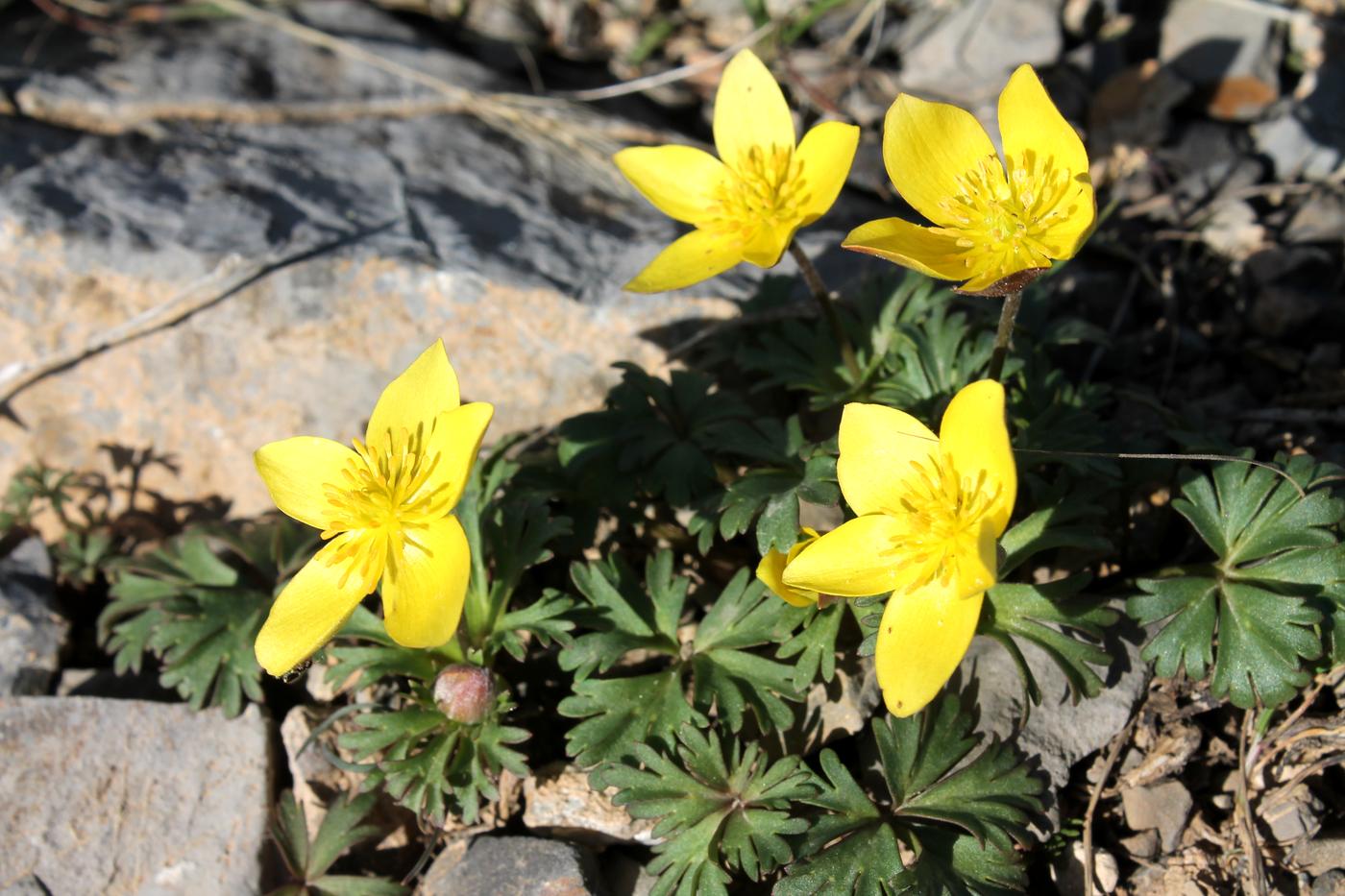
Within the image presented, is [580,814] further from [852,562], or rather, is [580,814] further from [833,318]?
[833,318]

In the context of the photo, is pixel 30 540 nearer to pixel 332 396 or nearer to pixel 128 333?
pixel 128 333

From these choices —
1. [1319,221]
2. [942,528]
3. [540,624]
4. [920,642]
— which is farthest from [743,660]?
[1319,221]

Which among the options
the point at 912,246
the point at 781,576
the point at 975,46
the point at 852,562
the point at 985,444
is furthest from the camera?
the point at 975,46

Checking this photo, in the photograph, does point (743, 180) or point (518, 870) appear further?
point (743, 180)

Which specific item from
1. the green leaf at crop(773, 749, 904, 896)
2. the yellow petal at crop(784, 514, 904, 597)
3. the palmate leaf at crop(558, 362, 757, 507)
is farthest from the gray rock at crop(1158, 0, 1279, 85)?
the green leaf at crop(773, 749, 904, 896)

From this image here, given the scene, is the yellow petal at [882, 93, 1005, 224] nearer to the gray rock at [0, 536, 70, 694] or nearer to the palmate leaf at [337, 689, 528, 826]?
the palmate leaf at [337, 689, 528, 826]

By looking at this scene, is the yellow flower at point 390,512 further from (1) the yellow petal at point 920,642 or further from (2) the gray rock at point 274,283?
(2) the gray rock at point 274,283

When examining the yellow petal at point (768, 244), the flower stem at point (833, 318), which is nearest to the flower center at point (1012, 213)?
the yellow petal at point (768, 244)
